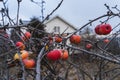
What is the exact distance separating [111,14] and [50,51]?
1.39 feet

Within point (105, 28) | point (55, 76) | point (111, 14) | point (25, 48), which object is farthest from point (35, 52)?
point (105, 28)

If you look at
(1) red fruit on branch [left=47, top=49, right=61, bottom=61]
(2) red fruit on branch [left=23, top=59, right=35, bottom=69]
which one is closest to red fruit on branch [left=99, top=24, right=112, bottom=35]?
(1) red fruit on branch [left=47, top=49, right=61, bottom=61]

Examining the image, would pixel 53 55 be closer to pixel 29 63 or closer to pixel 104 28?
pixel 29 63

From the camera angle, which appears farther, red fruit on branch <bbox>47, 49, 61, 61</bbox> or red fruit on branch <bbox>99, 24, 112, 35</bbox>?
red fruit on branch <bbox>99, 24, 112, 35</bbox>

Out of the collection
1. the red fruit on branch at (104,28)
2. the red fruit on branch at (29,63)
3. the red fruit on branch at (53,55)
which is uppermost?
the red fruit on branch at (104,28)

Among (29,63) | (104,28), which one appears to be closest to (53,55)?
(29,63)

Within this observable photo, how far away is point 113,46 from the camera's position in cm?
607

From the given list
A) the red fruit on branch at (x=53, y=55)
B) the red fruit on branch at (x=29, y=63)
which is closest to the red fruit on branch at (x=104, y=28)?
the red fruit on branch at (x=53, y=55)

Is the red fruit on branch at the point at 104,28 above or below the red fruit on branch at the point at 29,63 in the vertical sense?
above

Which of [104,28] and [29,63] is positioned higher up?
[104,28]

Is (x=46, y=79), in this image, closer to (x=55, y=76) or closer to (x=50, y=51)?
(x=55, y=76)

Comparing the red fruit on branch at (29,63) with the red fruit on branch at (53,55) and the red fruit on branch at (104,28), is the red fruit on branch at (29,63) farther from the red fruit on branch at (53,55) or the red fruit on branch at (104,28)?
the red fruit on branch at (104,28)

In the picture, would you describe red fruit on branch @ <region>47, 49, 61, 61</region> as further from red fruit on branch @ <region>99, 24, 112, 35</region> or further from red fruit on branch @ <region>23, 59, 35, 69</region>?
red fruit on branch @ <region>99, 24, 112, 35</region>

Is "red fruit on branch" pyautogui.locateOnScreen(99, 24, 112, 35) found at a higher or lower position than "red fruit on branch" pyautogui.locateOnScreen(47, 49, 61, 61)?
higher
